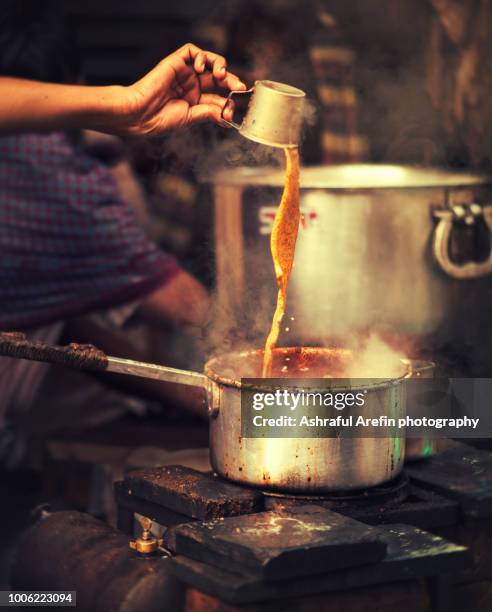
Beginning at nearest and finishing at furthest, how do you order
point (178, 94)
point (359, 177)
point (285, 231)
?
point (285, 231)
point (178, 94)
point (359, 177)

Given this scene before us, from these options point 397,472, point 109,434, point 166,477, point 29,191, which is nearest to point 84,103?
point 166,477

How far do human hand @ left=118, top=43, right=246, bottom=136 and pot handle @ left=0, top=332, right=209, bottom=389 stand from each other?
0.79 metres

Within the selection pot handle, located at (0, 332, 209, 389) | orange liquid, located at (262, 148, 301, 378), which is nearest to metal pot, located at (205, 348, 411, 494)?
pot handle, located at (0, 332, 209, 389)

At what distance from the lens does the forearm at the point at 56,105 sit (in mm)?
3123

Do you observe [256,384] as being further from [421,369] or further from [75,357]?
[421,369]

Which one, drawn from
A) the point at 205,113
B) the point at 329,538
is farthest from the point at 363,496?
the point at 205,113

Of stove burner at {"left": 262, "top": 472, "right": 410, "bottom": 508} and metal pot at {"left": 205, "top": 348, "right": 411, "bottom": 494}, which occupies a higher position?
metal pot at {"left": 205, "top": 348, "right": 411, "bottom": 494}

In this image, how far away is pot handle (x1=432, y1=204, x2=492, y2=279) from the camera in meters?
3.96

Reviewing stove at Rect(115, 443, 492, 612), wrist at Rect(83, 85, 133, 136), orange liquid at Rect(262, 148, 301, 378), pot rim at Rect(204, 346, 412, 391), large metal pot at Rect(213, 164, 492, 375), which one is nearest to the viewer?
stove at Rect(115, 443, 492, 612)

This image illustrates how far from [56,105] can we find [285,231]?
0.80 metres

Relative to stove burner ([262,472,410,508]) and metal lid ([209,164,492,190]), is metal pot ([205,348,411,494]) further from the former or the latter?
metal lid ([209,164,492,190])

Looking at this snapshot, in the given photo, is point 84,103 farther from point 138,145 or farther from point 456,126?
point 138,145

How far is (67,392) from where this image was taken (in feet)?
18.1

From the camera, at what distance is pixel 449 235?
13.1 ft
